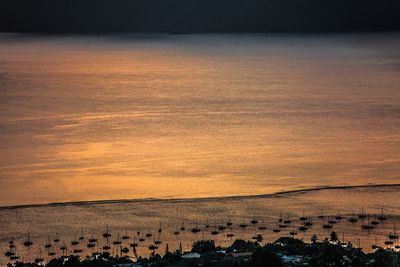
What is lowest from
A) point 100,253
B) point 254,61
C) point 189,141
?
point 100,253

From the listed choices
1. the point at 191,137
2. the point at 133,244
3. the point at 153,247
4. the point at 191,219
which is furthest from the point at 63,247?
the point at 191,137

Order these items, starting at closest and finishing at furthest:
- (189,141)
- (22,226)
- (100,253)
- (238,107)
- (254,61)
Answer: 1. (100,253)
2. (22,226)
3. (189,141)
4. (238,107)
5. (254,61)

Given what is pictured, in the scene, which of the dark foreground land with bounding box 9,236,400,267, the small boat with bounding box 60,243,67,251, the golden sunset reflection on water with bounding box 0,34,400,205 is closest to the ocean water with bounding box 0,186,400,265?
the small boat with bounding box 60,243,67,251

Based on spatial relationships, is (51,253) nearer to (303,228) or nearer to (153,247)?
(153,247)

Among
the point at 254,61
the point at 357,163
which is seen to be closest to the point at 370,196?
the point at 357,163

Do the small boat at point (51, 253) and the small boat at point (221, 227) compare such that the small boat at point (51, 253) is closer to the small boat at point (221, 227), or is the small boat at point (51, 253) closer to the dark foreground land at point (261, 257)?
the dark foreground land at point (261, 257)

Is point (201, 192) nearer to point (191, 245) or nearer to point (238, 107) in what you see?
point (191, 245)

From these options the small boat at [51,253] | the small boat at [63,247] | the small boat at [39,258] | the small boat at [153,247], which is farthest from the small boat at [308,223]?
the small boat at [39,258]
